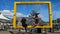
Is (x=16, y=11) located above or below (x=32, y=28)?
above

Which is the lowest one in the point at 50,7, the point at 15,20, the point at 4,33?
the point at 4,33

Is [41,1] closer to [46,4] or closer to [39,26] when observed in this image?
[46,4]

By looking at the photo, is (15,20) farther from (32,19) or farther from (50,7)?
(50,7)

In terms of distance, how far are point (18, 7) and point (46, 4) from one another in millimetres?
763

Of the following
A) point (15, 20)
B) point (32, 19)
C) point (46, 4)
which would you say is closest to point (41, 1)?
point (46, 4)

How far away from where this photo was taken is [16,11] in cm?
528

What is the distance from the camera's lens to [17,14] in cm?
527

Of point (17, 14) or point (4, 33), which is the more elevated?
point (17, 14)

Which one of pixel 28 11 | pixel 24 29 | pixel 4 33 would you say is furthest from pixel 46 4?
pixel 4 33

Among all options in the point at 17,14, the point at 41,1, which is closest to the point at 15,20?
the point at 17,14

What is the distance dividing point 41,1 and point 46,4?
0.16 metres

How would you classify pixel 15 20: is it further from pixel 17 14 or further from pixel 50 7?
pixel 50 7

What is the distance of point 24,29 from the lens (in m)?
5.24

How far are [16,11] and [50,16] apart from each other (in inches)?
36.5
